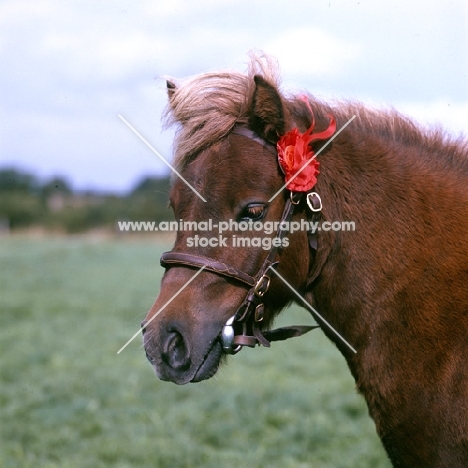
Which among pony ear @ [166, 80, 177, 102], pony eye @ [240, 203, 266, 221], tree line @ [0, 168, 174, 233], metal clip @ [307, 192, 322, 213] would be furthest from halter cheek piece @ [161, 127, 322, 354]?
tree line @ [0, 168, 174, 233]

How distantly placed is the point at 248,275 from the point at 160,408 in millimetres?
4723

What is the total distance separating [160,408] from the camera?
7324 mm

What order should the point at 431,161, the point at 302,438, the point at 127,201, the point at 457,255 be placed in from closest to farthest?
the point at 457,255 < the point at 431,161 < the point at 302,438 < the point at 127,201

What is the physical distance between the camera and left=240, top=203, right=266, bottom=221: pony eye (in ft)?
9.95

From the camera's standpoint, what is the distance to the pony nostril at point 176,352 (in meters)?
2.97

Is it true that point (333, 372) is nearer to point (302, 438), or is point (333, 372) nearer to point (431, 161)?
point (302, 438)

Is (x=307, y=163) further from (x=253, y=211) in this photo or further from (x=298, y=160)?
(x=253, y=211)

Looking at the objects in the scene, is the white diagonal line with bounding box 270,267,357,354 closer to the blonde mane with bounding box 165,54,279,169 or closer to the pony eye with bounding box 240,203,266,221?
the pony eye with bounding box 240,203,266,221

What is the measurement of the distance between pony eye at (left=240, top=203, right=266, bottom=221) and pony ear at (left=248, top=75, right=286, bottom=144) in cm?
35

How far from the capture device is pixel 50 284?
1944cm

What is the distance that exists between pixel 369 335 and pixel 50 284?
57.4ft

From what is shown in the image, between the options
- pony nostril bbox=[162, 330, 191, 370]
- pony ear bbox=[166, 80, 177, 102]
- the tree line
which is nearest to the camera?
pony nostril bbox=[162, 330, 191, 370]

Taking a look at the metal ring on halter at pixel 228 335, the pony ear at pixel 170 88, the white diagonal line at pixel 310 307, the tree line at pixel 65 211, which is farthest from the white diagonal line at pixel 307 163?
the tree line at pixel 65 211

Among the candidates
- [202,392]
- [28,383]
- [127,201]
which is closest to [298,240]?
[202,392]
